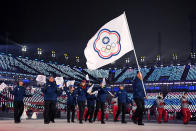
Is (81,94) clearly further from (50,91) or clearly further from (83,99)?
(50,91)

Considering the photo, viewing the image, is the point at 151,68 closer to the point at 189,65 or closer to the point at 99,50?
the point at 189,65

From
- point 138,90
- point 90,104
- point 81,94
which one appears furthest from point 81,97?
point 138,90

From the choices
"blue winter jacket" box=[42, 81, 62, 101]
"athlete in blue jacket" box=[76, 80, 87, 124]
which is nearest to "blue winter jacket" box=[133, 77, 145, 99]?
"athlete in blue jacket" box=[76, 80, 87, 124]

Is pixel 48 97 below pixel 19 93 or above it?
below

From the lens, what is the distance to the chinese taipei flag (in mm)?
14508

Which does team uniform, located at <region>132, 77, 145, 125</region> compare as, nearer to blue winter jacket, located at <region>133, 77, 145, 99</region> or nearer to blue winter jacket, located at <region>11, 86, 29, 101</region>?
blue winter jacket, located at <region>133, 77, 145, 99</region>

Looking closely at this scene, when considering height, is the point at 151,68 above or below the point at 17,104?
above

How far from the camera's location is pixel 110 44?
15.0 meters

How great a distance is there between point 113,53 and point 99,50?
2.69 feet

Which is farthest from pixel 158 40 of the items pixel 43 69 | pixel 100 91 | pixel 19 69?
pixel 100 91

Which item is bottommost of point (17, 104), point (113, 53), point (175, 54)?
point (17, 104)

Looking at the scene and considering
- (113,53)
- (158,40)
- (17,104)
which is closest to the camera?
(113,53)

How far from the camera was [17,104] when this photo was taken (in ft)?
52.0

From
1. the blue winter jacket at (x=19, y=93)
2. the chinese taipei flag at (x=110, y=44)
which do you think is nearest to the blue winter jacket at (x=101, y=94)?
the chinese taipei flag at (x=110, y=44)
